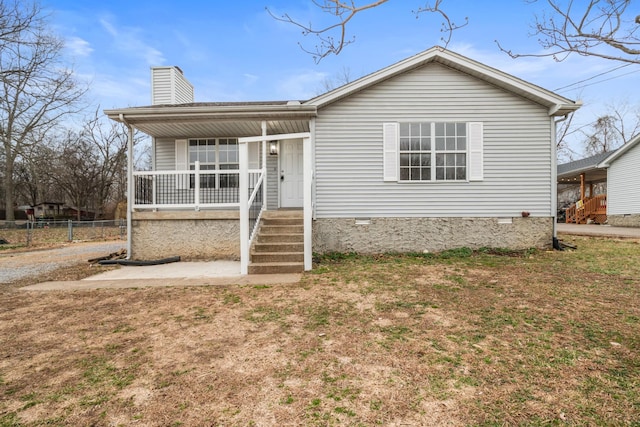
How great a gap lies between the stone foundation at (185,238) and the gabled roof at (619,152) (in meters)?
18.0

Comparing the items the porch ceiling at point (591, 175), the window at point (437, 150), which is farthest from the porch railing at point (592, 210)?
the window at point (437, 150)

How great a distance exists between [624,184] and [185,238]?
1958 centimetres

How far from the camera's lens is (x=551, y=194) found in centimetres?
791

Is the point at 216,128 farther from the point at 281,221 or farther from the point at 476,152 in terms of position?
the point at 476,152

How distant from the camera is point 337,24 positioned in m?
3.49

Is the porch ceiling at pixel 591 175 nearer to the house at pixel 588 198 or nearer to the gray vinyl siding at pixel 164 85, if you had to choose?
the house at pixel 588 198

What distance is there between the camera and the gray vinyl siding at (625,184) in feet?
48.0

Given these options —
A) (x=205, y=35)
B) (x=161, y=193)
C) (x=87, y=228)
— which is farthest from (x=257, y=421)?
(x=87, y=228)

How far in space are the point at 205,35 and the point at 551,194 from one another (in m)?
12.7

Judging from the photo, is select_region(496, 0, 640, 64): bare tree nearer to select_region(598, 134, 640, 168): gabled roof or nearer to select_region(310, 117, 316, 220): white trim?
select_region(310, 117, 316, 220): white trim

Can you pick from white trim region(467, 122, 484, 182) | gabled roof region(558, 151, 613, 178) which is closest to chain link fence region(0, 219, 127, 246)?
white trim region(467, 122, 484, 182)

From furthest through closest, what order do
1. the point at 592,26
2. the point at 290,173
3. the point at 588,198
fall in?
1. the point at 588,198
2. the point at 290,173
3. the point at 592,26

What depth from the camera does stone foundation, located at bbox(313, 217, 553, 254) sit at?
793 cm

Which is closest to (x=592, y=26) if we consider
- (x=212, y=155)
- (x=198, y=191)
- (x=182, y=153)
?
(x=198, y=191)
